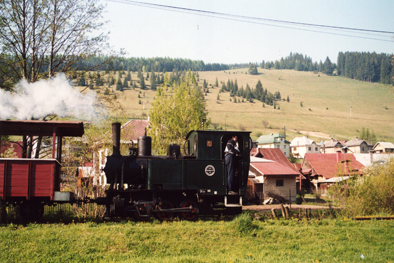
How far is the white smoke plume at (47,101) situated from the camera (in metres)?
15.6

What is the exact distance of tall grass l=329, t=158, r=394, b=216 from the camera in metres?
16.9

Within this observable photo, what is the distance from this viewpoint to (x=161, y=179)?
1405 cm

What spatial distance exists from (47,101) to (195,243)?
1064 cm

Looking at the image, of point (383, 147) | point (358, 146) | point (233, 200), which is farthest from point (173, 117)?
point (358, 146)

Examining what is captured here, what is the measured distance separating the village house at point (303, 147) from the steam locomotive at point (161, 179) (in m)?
89.8

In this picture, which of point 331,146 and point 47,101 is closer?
point 47,101

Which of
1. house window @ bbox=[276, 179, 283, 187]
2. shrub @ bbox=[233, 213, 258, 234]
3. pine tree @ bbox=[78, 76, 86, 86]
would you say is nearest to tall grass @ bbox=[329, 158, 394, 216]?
shrub @ bbox=[233, 213, 258, 234]

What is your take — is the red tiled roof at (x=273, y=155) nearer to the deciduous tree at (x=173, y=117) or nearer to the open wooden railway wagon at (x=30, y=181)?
the deciduous tree at (x=173, y=117)

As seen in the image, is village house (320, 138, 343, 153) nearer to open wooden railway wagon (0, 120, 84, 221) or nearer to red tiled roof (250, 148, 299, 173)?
red tiled roof (250, 148, 299, 173)

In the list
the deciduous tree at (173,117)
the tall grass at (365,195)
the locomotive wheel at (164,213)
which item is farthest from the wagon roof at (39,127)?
the deciduous tree at (173,117)

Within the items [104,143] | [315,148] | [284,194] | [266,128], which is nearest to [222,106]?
[266,128]

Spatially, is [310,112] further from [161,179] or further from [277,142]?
[161,179]

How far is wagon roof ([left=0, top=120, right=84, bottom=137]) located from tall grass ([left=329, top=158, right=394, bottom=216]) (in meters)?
12.9

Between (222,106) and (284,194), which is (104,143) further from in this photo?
(222,106)
